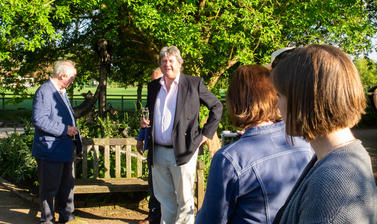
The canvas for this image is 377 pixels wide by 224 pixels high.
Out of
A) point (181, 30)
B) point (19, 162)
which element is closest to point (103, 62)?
point (181, 30)

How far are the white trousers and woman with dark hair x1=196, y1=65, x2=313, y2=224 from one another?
187 centimetres

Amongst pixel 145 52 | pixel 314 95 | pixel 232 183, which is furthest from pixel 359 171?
pixel 145 52

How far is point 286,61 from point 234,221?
2.69ft

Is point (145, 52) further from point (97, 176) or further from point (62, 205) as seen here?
point (62, 205)

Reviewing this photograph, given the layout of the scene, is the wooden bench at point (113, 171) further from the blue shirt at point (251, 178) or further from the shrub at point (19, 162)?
the blue shirt at point (251, 178)

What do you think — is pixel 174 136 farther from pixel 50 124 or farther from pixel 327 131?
pixel 327 131

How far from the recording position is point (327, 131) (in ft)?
3.50

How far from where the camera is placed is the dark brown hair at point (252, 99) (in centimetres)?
172

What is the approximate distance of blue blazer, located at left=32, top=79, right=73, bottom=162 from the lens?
3.87 m

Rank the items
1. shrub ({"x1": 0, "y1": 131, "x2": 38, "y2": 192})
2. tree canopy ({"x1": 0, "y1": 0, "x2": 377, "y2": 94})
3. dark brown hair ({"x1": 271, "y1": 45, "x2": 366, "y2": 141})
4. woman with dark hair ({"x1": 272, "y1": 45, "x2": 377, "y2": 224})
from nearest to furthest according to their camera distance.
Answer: woman with dark hair ({"x1": 272, "y1": 45, "x2": 377, "y2": 224})
dark brown hair ({"x1": 271, "y1": 45, "x2": 366, "y2": 141})
tree canopy ({"x1": 0, "y1": 0, "x2": 377, "y2": 94})
shrub ({"x1": 0, "y1": 131, "x2": 38, "y2": 192})

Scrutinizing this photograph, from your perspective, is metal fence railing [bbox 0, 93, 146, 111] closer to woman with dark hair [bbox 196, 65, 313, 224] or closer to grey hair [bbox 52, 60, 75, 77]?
grey hair [bbox 52, 60, 75, 77]

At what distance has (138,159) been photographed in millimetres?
5121

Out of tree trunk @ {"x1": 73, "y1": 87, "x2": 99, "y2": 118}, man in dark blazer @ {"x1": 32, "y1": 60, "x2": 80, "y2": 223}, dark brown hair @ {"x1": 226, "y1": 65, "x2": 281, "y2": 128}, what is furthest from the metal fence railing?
dark brown hair @ {"x1": 226, "y1": 65, "x2": 281, "y2": 128}

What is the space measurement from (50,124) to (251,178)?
2891 mm
